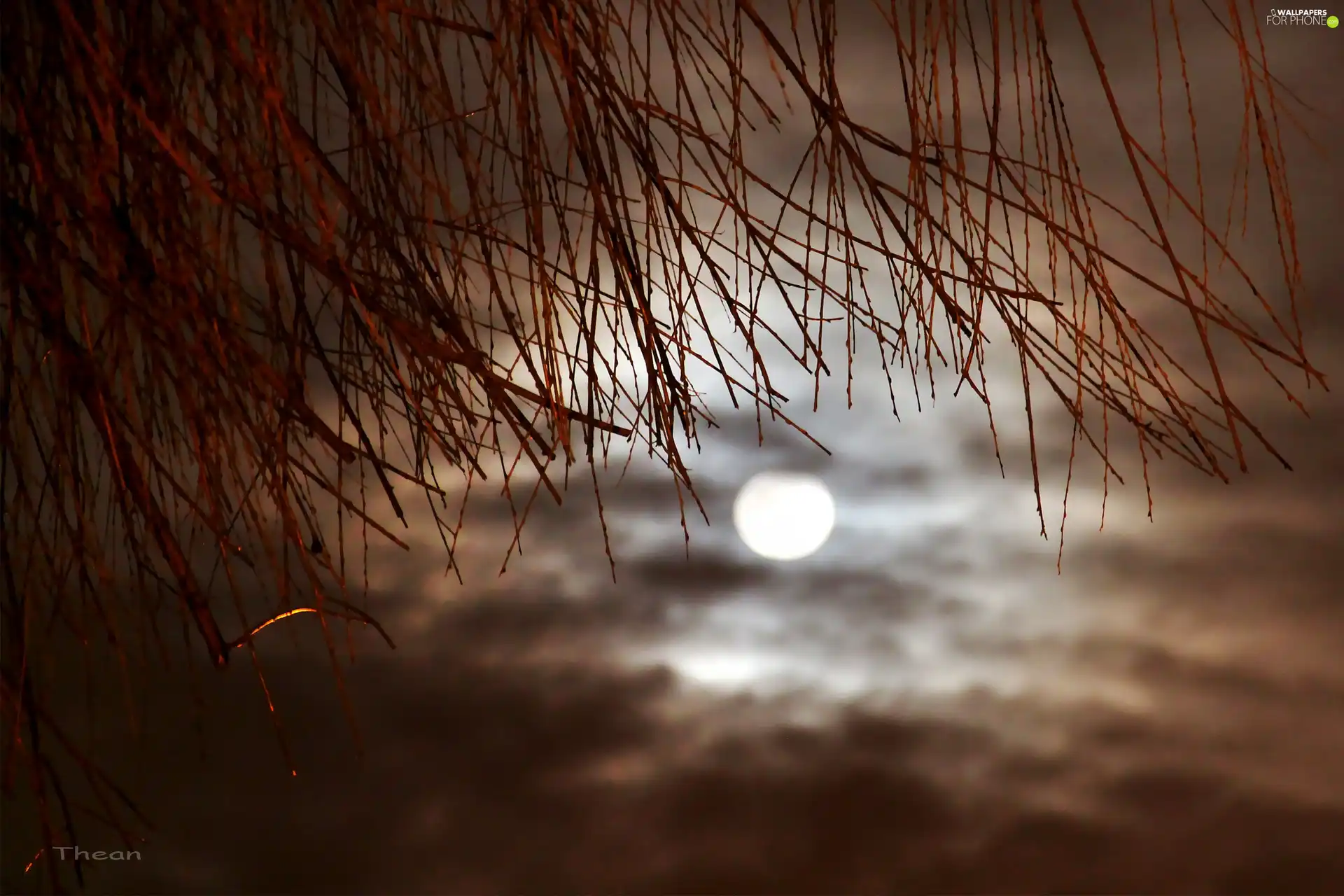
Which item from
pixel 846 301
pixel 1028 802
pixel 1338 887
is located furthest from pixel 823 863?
pixel 846 301

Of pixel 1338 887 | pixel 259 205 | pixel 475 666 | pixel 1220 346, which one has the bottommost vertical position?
pixel 1338 887

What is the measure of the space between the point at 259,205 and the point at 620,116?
0.16 meters

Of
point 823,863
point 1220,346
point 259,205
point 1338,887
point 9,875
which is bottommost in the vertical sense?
point 1338,887

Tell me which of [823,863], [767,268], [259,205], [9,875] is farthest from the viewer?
[823,863]

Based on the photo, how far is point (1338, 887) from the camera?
2549mm

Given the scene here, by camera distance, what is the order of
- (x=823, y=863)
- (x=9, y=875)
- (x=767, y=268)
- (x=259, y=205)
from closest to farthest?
(x=259, y=205) < (x=767, y=268) < (x=9, y=875) < (x=823, y=863)

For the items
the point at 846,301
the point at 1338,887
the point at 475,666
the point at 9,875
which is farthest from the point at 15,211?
the point at 1338,887

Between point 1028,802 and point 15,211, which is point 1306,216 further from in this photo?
point 15,211

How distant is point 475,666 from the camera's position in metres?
2.41

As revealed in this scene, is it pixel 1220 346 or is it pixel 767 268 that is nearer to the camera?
pixel 767 268

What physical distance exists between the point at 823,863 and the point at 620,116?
2.18m

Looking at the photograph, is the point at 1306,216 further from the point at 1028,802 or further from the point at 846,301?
the point at 846,301

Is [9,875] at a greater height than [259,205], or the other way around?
[259,205]

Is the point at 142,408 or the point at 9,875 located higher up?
the point at 142,408
